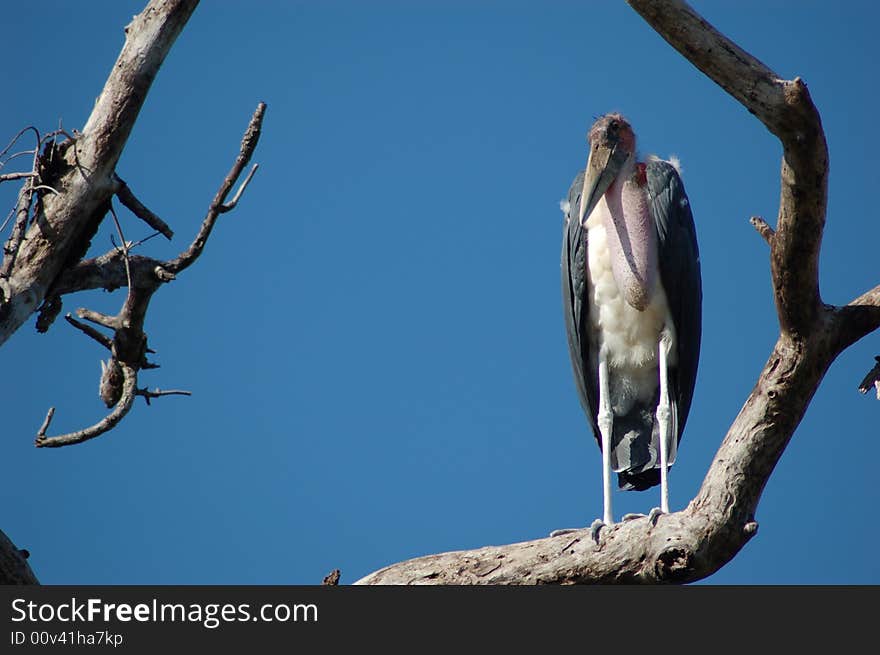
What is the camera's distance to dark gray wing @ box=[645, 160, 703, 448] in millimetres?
7605

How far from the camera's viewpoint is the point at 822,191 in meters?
5.59

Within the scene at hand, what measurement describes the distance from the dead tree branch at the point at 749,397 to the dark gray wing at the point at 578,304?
70.9 inches

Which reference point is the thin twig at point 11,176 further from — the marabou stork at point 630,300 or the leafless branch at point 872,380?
the leafless branch at point 872,380

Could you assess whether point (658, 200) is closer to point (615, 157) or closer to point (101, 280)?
point (615, 157)

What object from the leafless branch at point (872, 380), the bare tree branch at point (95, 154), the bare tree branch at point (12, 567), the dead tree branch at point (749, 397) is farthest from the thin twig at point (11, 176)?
the leafless branch at point (872, 380)

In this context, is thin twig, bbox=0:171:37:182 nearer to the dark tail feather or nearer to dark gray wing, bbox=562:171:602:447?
dark gray wing, bbox=562:171:602:447

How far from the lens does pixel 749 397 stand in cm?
590

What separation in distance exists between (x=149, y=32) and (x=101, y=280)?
1.20 m

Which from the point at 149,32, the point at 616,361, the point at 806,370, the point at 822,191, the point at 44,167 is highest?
the point at 149,32

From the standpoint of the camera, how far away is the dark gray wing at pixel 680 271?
7.61 metres

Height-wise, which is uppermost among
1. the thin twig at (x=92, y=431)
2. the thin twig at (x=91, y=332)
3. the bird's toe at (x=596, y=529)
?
the thin twig at (x=91, y=332)

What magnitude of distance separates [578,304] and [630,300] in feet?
0.96

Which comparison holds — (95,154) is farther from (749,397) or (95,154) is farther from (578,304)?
(749,397)

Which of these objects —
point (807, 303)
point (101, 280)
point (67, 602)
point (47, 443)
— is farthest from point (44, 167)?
point (807, 303)
